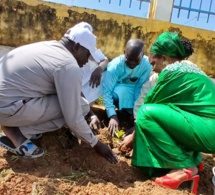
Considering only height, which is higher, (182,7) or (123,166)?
(182,7)

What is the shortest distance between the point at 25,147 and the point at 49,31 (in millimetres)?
4409

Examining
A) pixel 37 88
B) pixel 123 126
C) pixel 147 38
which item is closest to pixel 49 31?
pixel 147 38

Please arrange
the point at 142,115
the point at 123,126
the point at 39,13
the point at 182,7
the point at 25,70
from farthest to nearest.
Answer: the point at 182,7 < the point at 39,13 < the point at 123,126 < the point at 142,115 < the point at 25,70

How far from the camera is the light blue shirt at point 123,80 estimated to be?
4293mm

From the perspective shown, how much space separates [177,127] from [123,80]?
1.65 m

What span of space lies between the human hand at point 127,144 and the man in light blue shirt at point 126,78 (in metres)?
0.65

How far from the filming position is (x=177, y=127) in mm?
A: 2883

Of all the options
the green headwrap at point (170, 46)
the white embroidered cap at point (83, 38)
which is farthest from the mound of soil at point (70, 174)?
the green headwrap at point (170, 46)

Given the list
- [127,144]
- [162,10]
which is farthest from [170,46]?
[162,10]

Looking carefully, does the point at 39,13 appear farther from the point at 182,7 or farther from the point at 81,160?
the point at 81,160

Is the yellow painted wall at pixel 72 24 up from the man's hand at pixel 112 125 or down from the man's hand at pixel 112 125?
up

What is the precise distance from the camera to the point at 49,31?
696 cm

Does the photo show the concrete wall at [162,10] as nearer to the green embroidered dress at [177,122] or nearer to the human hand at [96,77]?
the human hand at [96,77]

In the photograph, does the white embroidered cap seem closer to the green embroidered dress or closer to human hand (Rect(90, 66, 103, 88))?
the green embroidered dress
